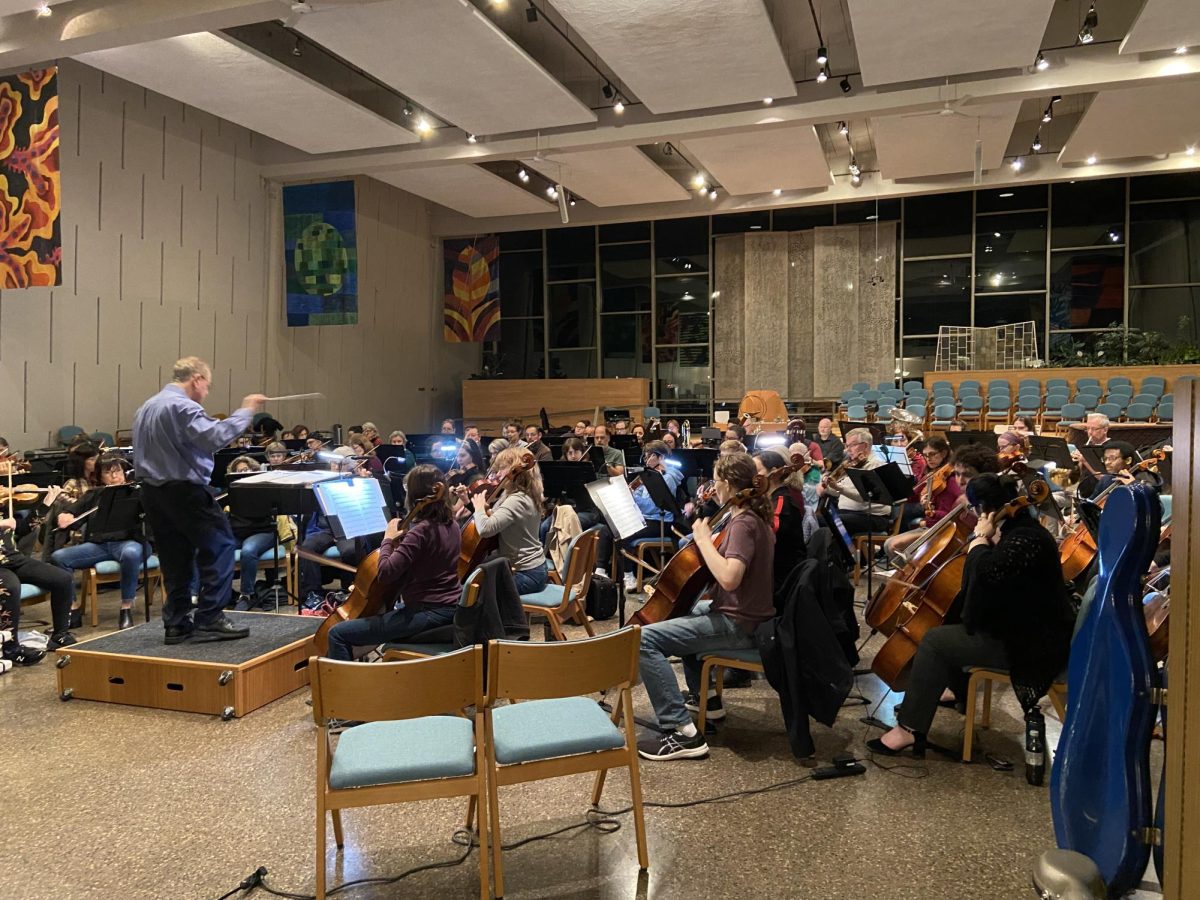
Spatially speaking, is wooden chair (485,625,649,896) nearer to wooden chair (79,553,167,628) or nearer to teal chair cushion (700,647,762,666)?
teal chair cushion (700,647,762,666)

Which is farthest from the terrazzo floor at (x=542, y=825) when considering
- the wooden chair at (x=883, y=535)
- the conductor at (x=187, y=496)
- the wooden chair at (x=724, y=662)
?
the wooden chair at (x=883, y=535)

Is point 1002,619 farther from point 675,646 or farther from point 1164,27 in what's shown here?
point 1164,27

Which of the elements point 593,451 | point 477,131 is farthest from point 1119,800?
point 477,131

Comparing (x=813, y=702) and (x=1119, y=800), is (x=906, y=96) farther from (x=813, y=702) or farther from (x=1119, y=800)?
(x=1119, y=800)

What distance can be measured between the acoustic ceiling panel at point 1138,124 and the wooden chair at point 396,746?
10466mm

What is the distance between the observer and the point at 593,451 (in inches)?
336

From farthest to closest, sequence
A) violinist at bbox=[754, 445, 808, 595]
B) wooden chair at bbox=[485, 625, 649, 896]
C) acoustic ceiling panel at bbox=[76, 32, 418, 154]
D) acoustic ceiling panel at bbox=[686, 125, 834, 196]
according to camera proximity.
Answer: acoustic ceiling panel at bbox=[686, 125, 834, 196] → acoustic ceiling panel at bbox=[76, 32, 418, 154] → violinist at bbox=[754, 445, 808, 595] → wooden chair at bbox=[485, 625, 649, 896]

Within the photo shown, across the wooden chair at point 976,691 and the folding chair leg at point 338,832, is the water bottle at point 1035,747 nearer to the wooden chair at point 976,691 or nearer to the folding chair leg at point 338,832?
the wooden chair at point 976,691

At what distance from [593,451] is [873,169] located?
9.59m

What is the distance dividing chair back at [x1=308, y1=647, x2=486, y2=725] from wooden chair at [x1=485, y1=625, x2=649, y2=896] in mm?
134

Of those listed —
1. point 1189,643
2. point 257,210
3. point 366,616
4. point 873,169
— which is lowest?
point 366,616

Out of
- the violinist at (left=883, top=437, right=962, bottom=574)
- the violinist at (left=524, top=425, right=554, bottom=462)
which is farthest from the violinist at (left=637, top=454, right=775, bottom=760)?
the violinist at (left=524, top=425, right=554, bottom=462)

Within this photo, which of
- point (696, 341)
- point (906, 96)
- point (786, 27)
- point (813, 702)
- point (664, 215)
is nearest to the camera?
point (813, 702)

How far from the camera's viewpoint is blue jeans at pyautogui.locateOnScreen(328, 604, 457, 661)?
379 cm
